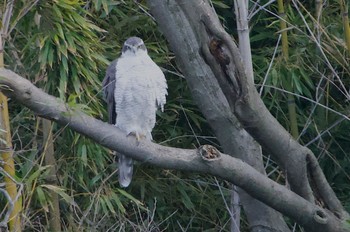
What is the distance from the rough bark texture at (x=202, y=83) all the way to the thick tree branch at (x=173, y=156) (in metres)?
0.42

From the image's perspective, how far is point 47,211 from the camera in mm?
4285

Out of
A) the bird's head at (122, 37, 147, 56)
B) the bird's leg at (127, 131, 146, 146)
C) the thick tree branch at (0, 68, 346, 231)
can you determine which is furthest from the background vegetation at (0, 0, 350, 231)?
the thick tree branch at (0, 68, 346, 231)

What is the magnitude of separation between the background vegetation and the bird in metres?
0.13

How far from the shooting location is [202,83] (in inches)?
156

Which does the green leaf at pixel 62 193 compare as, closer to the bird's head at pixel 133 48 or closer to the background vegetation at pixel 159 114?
the background vegetation at pixel 159 114

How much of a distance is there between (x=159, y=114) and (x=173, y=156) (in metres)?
1.81

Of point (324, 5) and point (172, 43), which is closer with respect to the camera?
point (172, 43)

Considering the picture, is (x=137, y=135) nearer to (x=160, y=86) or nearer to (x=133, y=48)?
(x=160, y=86)

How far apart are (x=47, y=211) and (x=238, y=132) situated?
37.6 inches

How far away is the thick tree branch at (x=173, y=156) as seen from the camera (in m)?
3.08

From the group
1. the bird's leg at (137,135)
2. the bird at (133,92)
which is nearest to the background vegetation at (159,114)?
the bird at (133,92)

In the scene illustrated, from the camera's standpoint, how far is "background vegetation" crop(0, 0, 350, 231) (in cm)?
430

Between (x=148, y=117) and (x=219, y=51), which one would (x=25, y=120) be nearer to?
(x=148, y=117)

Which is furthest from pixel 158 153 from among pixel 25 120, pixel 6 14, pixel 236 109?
pixel 25 120
